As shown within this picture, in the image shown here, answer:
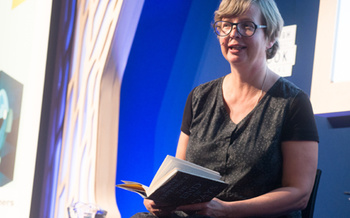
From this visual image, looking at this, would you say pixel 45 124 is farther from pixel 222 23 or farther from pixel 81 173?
pixel 222 23

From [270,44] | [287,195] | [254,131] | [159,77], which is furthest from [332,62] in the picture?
[159,77]

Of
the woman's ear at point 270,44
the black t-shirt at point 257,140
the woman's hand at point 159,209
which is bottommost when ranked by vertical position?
the woman's hand at point 159,209

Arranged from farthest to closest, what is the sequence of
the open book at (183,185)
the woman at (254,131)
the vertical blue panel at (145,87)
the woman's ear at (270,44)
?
the vertical blue panel at (145,87) < the woman's ear at (270,44) < the woman at (254,131) < the open book at (183,185)

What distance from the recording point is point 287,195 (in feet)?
4.22

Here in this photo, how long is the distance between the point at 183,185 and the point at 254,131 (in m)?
0.40

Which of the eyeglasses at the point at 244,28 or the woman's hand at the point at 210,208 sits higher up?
the eyeglasses at the point at 244,28

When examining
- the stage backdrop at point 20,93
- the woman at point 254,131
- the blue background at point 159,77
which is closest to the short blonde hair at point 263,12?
the woman at point 254,131

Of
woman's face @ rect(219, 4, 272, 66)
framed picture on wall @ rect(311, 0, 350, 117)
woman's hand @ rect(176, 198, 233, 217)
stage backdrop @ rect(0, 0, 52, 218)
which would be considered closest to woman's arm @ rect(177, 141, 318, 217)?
woman's hand @ rect(176, 198, 233, 217)

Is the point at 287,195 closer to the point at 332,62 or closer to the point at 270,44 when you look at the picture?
the point at 270,44

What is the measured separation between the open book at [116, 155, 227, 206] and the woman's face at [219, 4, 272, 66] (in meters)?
0.46

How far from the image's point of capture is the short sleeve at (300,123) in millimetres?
1342

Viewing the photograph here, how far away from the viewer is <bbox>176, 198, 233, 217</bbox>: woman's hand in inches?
46.4

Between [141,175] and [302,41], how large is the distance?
125 cm

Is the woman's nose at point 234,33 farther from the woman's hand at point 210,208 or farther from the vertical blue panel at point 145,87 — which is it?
the vertical blue panel at point 145,87
